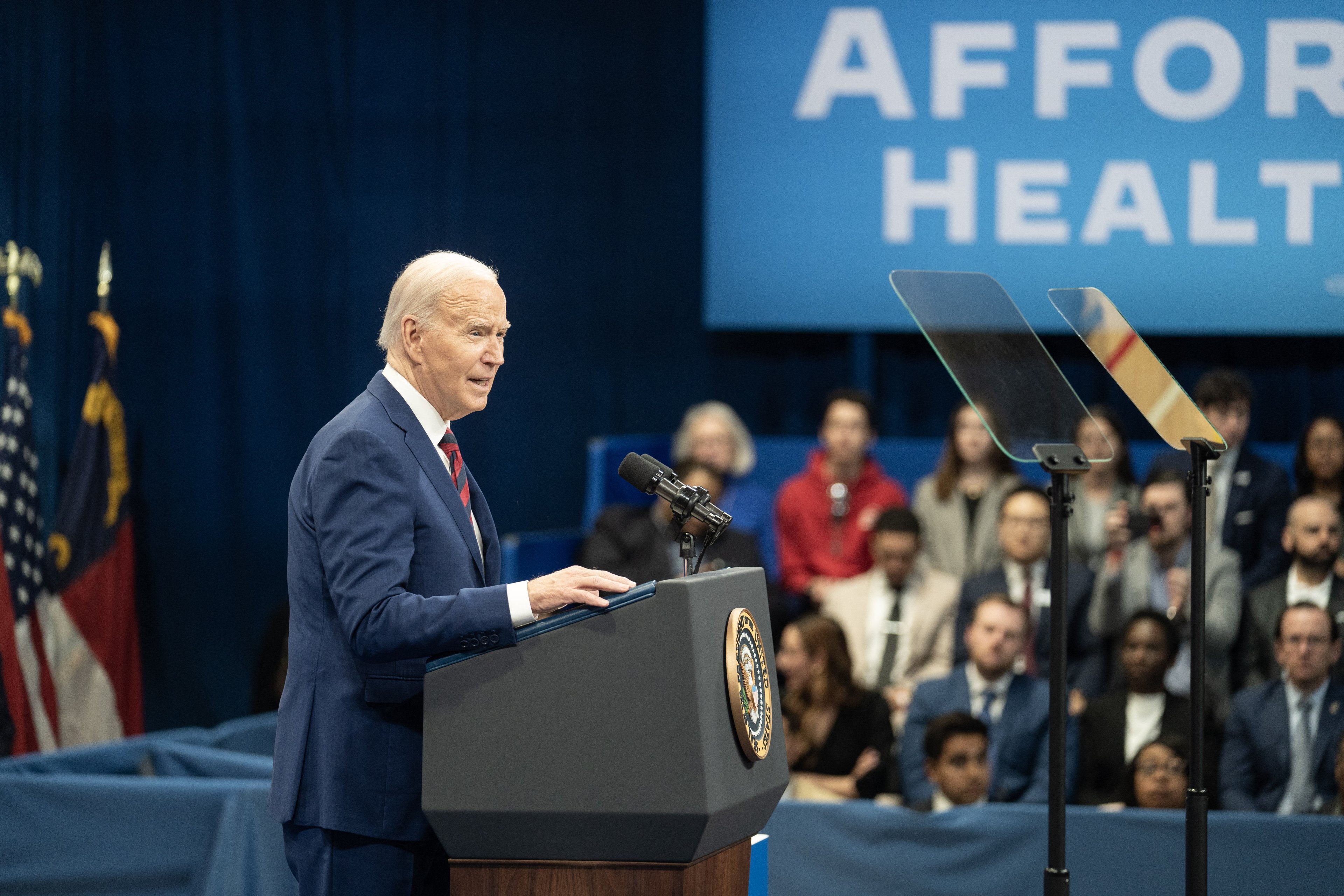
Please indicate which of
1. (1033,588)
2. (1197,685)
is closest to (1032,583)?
(1033,588)

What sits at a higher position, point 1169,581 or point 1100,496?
point 1100,496

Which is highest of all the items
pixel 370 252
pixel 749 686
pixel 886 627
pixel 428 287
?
pixel 370 252

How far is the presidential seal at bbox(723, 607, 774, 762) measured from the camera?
1.70 metres

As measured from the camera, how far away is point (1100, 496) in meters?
4.42

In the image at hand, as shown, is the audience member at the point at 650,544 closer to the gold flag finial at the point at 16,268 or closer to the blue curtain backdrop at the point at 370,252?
the blue curtain backdrop at the point at 370,252

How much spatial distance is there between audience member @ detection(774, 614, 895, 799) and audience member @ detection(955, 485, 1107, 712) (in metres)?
0.35

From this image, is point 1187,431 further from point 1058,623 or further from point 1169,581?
point 1169,581

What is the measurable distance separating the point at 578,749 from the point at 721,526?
30cm

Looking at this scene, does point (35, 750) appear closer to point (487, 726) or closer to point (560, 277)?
point (560, 277)

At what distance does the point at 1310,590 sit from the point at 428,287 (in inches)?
118

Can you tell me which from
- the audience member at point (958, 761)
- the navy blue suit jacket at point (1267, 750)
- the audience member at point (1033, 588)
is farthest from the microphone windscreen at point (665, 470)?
the audience member at point (1033, 588)

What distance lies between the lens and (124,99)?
5914 mm

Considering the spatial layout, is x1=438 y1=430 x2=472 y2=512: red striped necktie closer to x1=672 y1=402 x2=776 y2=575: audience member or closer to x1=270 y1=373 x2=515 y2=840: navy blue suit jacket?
x1=270 y1=373 x2=515 y2=840: navy blue suit jacket

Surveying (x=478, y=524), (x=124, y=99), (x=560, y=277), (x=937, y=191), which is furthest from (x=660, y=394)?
(x=478, y=524)
